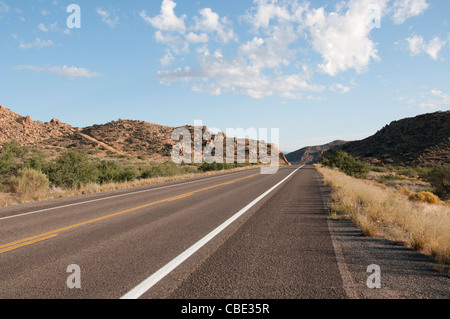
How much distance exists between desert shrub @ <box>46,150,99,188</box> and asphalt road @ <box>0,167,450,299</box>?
9.61 meters

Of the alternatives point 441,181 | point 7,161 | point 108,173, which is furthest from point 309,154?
point 7,161

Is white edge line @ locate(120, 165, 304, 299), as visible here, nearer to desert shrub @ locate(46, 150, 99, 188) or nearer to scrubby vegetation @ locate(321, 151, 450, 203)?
desert shrub @ locate(46, 150, 99, 188)

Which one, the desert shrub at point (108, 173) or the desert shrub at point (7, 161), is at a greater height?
the desert shrub at point (7, 161)

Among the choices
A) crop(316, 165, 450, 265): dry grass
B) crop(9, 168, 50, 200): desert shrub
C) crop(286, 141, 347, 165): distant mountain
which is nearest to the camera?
crop(316, 165, 450, 265): dry grass

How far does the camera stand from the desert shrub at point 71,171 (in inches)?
656

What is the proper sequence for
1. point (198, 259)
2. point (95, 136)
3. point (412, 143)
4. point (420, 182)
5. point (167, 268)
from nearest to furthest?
1. point (167, 268)
2. point (198, 259)
3. point (420, 182)
4. point (412, 143)
5. point (95, 136)

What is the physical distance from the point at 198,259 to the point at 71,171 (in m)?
16.1

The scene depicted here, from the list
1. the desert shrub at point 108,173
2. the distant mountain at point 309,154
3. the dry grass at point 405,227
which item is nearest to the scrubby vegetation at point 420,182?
the dry grass at point 405,227

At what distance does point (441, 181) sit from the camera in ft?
75.2

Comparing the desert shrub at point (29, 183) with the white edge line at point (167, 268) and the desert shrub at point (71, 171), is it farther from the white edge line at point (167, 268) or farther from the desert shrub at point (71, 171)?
the white edge line at point (167, 268)

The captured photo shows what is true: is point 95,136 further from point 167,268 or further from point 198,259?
point 167,268

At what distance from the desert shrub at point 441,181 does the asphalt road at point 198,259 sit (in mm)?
21352

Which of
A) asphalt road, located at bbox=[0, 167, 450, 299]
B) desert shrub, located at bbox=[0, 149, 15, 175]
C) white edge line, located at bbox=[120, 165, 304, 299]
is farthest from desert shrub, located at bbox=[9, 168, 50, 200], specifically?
white edge line, located at bbox=[120, 165, 304, 299]

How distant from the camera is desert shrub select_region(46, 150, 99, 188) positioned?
16672mm
